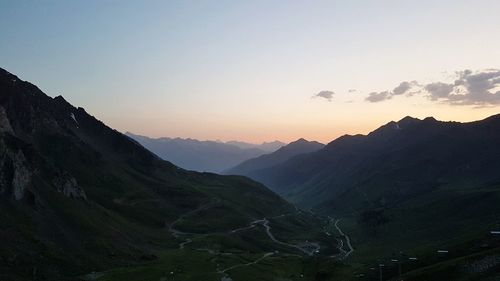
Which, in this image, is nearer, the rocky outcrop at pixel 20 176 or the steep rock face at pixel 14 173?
the steep rock face at pixel 14 173

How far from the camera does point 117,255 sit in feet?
555

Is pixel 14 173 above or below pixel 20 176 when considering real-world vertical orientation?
above

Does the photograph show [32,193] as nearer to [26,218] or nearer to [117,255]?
[26,218]

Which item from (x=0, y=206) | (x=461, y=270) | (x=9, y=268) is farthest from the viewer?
(x=0, y=206)

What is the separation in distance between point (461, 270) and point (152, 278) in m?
82.5

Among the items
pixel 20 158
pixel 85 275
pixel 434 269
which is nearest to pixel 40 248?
pixel 85 275

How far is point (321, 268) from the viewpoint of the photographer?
165m

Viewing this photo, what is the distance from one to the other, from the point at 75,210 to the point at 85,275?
55892 mm

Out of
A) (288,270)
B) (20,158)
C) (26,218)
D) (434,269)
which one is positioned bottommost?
(288,270)

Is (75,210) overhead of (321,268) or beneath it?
overhead

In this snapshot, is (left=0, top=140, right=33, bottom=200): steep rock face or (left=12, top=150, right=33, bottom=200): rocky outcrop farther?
(left=12, top=150, right=33, bottom=200): rocky outcrop

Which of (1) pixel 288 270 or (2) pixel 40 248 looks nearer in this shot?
(2) pixel 40 248

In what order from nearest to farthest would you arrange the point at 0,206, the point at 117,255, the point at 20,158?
1. the point at 0,206
2. the point at 117,255
3. the point at 20,158

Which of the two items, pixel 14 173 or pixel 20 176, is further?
pixel 20 176
